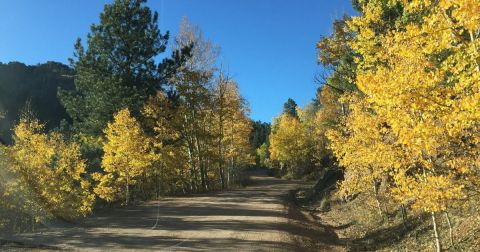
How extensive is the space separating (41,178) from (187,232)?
665cm

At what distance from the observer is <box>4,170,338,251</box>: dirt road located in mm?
13719

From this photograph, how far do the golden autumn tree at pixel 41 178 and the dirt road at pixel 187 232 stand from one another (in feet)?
3.60

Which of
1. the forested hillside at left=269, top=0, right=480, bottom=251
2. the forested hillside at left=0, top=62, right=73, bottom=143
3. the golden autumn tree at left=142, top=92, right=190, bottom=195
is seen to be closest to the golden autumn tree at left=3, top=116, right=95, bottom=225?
the golden autumn tree at left=142, top=92, right=190, bottom=195

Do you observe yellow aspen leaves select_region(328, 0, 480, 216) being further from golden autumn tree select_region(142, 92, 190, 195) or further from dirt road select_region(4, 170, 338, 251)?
golden autumn tree select_region(142, 92, 190, 195)

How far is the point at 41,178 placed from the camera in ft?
56.9

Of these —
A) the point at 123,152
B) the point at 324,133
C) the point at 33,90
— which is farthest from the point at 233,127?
the point at 33,90

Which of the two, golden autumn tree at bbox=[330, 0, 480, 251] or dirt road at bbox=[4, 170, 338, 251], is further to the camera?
dirt road at bbox=[4, 170, 338, 251]

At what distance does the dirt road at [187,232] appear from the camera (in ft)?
45.0

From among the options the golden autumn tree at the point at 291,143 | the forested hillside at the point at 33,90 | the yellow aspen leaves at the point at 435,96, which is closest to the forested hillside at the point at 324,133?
the yellow aspen leaves at the point at 435,96

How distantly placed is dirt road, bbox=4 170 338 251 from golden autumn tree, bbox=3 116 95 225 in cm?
110

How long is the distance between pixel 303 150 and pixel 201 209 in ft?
148

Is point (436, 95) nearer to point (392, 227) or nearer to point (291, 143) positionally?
point (392, 227)

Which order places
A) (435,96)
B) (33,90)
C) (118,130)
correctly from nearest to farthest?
(435,96) < (118,130) < (33,90)

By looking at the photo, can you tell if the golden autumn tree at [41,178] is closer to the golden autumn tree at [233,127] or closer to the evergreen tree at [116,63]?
the evergreen tree at [116,63]
